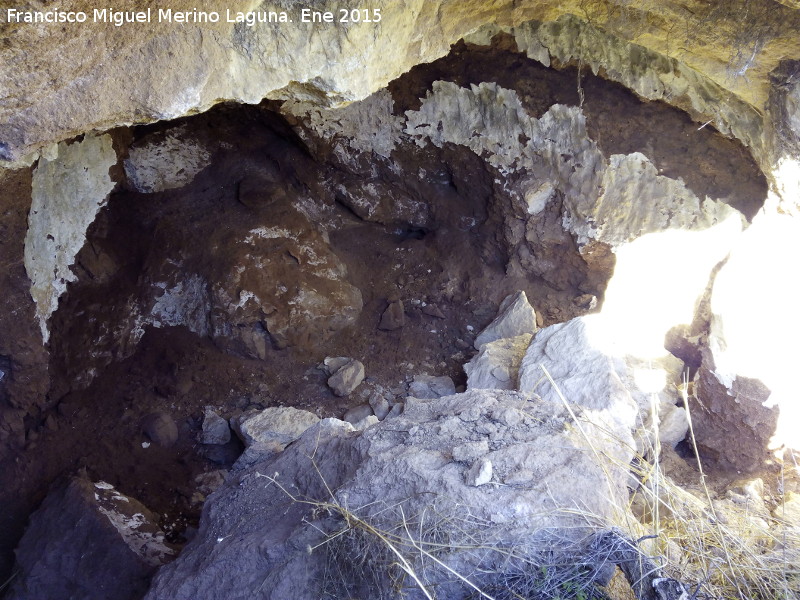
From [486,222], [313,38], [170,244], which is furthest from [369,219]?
[313,38]

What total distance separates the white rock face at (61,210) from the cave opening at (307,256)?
0.11 meters

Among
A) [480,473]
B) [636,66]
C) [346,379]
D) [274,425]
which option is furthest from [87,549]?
[636,66]

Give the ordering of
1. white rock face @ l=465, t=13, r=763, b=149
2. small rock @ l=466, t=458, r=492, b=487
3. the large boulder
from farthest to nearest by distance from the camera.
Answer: white rock face @ l=465, t=13, r=763, b=149 < small rock @ l=466, t=458, r=492, b=487 < the large boulder

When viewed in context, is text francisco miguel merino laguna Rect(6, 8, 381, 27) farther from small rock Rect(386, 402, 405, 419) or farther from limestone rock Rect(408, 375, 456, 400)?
limestone rock Rect(408, 375, 456, 400)

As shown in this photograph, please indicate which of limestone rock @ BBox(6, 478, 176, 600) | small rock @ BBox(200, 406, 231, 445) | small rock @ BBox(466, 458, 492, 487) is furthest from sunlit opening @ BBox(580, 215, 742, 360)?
limestone rock @ BBox(6, 478, 176, 600)

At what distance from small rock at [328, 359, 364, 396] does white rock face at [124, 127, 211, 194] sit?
6.08ft

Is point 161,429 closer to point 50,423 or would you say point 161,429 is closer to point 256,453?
point 50,423

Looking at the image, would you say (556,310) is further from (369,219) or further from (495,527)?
(495,527)

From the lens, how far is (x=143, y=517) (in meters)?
3.13

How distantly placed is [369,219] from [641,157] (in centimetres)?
205

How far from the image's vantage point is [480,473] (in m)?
1.95

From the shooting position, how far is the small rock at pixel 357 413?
395cm

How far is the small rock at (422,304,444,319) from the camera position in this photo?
4641mm

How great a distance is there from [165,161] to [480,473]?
3.56 m
